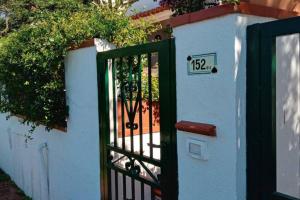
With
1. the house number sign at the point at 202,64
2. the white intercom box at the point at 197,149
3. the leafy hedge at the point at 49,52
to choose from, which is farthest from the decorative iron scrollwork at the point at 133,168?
the leafy hedge at the point at 49,52

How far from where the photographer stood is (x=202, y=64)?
2.58 m

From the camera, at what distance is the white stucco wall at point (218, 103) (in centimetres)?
233

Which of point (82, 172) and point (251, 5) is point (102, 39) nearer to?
point (82, 172)

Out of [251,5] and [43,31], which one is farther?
[43,31]

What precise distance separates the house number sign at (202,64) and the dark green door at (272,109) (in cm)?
23

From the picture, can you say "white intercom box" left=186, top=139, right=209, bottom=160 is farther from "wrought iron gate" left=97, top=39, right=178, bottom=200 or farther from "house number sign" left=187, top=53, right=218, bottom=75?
"house number sign" left=187, top=53, right=218, bottom=75

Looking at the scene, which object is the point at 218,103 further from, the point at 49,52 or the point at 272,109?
the point at 49,52

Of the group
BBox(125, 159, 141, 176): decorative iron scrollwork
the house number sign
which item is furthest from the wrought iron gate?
the house number sign

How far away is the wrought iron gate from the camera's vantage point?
9.87ft

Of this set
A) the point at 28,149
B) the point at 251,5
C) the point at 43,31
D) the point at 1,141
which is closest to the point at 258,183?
the point at 251,5

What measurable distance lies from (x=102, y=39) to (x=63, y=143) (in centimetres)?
168

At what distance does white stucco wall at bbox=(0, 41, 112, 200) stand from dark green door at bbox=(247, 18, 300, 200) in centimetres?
214

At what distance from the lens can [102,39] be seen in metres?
4.17

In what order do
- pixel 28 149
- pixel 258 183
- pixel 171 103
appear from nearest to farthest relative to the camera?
pixel 258 183 → pixel 171 103 → pixel 28 149
